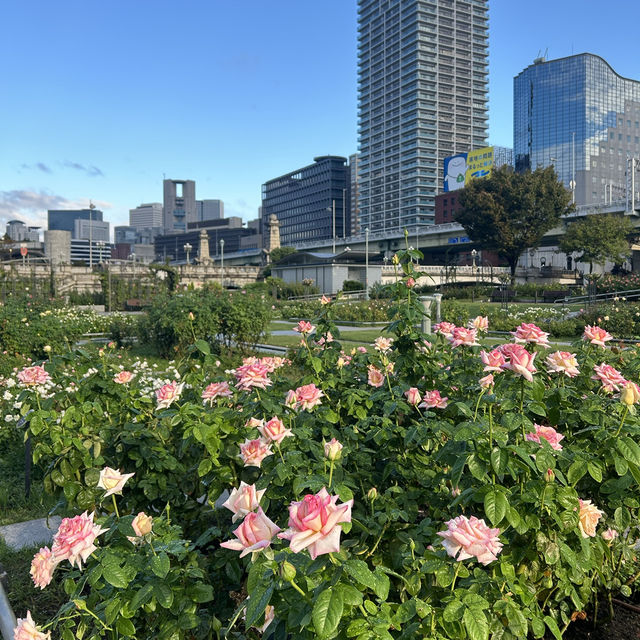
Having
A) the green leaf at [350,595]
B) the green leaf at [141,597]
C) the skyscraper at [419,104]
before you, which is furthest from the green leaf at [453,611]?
the skyscraper at [419,104]

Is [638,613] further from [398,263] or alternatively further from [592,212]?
[592,212]

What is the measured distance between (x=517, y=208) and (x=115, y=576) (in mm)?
55454

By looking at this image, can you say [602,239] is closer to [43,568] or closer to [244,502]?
[244,502]

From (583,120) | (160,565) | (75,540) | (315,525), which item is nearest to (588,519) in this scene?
(315,525)

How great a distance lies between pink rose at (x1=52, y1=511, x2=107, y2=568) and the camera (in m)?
1.88

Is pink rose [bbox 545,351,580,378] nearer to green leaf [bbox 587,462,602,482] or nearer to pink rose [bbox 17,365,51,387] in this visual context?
green leaf [bbox 587,462,602,482]

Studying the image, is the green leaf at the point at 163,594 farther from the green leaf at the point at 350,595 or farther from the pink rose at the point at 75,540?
the green leaf at the point at 350,595

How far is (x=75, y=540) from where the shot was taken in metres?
1.89

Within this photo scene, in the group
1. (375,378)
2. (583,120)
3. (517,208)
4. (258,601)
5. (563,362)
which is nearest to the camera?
(258,601)

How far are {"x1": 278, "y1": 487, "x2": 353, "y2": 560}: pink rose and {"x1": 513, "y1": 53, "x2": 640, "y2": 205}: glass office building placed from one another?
17204 cm

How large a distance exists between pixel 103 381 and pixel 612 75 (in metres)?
204

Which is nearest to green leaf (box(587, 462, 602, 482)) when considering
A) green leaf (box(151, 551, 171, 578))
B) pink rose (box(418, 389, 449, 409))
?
pink rose (box(418, 389, 449, 409))

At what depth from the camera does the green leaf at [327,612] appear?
1412 millimetres

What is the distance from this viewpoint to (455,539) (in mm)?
1814
